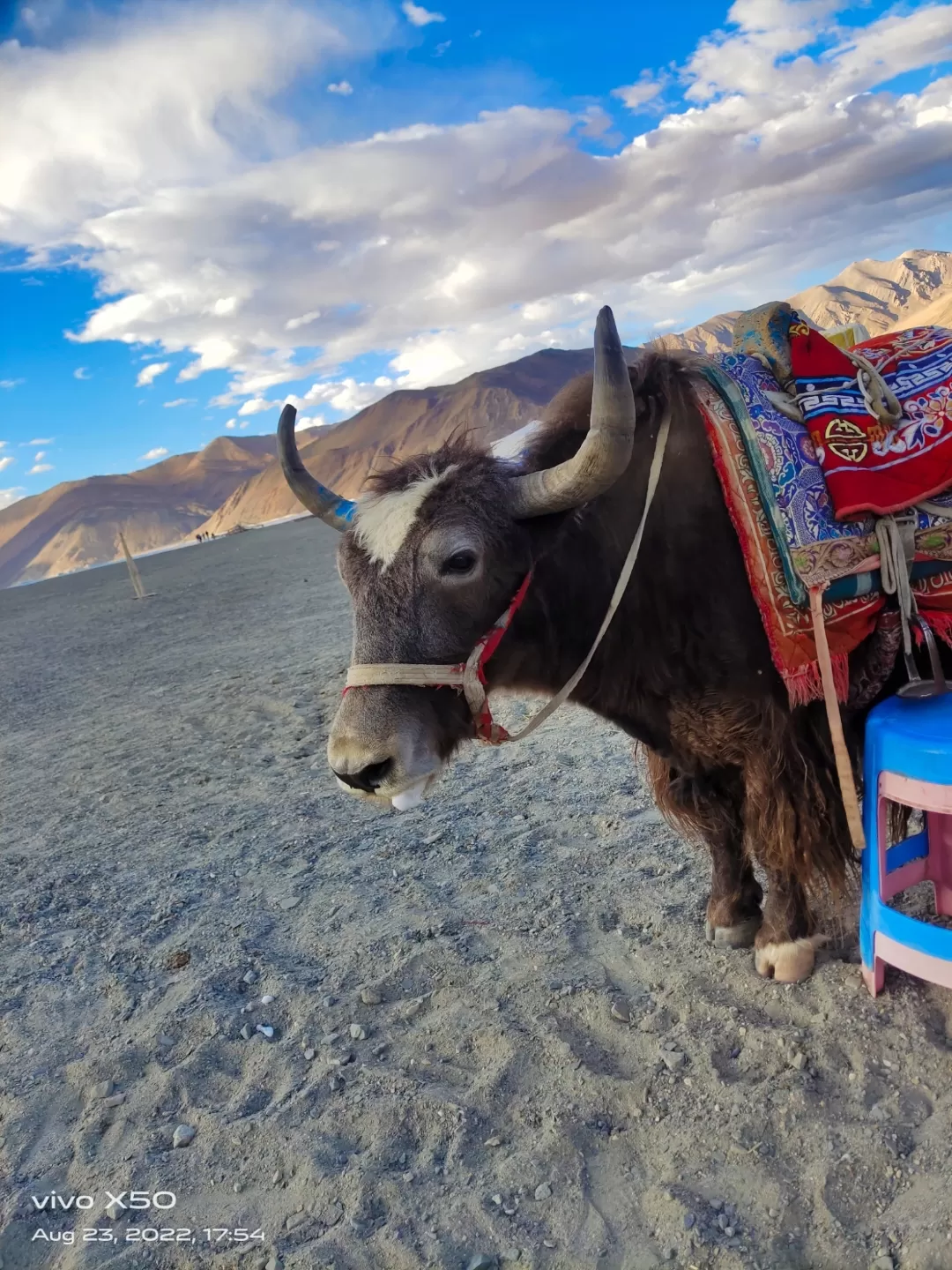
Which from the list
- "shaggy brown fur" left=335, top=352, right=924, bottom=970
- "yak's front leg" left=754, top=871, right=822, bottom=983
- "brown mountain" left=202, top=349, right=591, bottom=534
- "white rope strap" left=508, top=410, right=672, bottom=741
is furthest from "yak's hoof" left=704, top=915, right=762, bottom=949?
"brown mountain" left=202, top=349, right=591, bottom=534

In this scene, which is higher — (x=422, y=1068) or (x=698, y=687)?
(x=698, y=687)

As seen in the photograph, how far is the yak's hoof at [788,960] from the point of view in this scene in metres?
2.77

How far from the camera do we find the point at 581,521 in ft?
8.07

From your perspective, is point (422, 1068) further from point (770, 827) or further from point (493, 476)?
point (493, 476)

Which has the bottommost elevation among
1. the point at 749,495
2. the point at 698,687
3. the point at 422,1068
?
the point at 422,1068

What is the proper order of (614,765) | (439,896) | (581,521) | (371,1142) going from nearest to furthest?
(371,1142), (581,521), (439,896), (614,765)

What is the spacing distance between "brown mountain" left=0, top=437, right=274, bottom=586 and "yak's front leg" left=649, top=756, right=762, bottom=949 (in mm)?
115878

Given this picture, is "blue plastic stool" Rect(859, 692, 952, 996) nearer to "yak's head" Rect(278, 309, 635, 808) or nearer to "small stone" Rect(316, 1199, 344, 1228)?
"yak's head" Rect(278, 309, 635, 808)

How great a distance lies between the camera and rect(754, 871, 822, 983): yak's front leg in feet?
9.10

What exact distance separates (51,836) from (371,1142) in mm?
3732

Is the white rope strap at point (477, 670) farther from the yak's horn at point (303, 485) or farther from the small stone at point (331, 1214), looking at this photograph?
the small stone at point (331, 1214)

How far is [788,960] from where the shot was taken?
277cm

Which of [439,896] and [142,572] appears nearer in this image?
[439,896]

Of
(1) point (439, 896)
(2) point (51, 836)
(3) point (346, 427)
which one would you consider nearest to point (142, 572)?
(2) point (51, 836)
